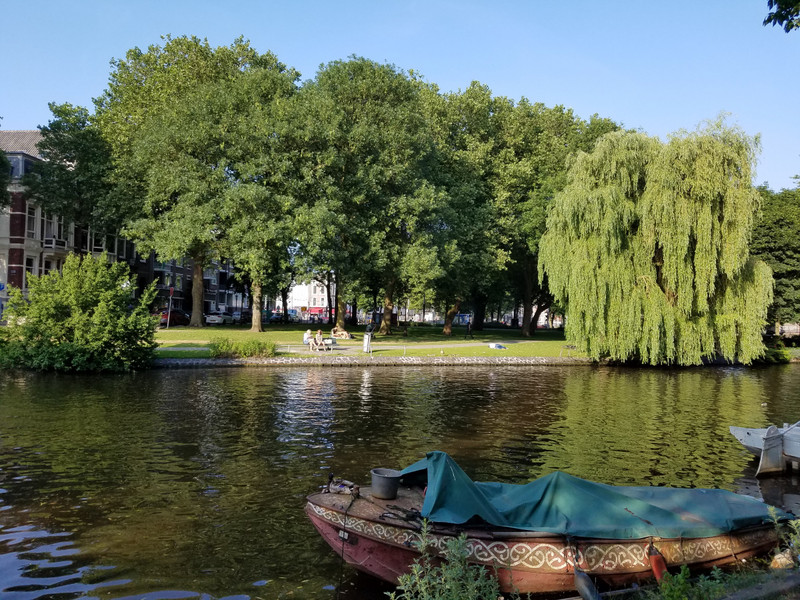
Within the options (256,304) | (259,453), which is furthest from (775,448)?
(256,304)

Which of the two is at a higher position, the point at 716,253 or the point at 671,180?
the point at 671,180

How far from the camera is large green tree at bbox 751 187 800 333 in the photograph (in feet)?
181

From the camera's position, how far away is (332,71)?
1806 inches

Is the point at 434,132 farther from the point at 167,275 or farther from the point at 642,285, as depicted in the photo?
the point at 167,275

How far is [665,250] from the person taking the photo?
35.2m

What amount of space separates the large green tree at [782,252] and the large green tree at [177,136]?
4411 cm

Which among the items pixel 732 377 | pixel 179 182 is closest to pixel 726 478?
pixel 732 377

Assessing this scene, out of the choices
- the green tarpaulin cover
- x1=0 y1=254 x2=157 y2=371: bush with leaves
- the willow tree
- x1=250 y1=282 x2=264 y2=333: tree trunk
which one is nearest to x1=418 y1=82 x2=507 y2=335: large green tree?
x1=250 y1=282 x2=264 y2=333: tree trunk

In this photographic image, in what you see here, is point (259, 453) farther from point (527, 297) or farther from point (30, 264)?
point (527, 297)

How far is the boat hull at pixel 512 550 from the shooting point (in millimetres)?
7656

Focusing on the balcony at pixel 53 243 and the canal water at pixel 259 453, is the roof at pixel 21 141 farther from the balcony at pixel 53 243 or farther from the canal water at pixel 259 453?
the canal water at pixel 259 453

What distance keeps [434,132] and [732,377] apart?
105ft

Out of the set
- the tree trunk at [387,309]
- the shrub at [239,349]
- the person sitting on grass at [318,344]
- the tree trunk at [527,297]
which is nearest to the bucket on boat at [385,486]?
the shrub at [239,349]

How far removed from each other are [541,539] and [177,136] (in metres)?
41.6
